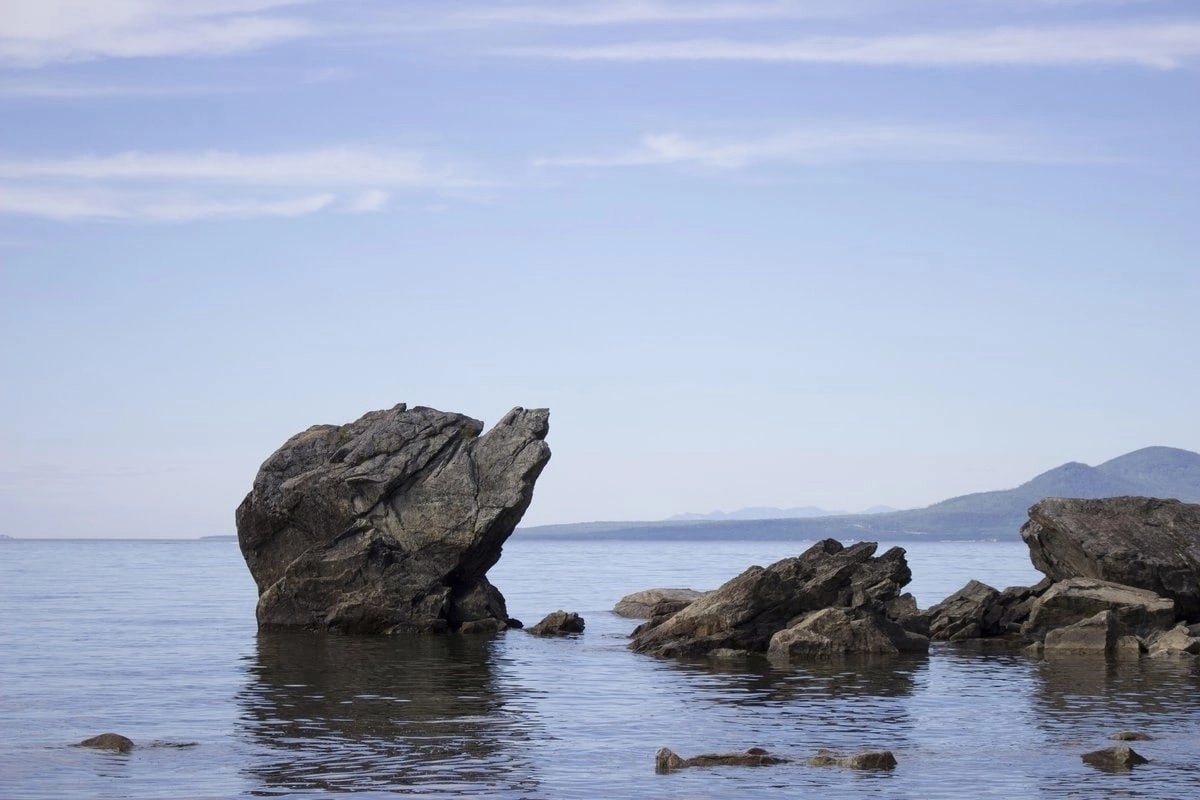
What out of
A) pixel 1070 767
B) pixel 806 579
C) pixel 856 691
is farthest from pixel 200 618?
pixel 1070 767

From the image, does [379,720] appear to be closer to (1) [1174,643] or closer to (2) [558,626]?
(2) [558,626]

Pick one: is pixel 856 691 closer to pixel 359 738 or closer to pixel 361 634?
pixel 359 738

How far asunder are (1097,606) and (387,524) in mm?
32139

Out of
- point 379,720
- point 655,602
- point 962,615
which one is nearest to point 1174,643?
point 962,615

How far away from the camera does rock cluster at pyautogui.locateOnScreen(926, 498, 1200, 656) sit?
2323 inches

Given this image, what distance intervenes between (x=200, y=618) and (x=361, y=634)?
2213 centimetres

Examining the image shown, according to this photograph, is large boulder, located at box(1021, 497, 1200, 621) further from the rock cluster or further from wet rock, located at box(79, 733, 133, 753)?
wet rock, located at box(79, 733, 133, 753)

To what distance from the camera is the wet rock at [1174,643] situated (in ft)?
186

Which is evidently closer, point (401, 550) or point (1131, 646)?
point (1131, 646)

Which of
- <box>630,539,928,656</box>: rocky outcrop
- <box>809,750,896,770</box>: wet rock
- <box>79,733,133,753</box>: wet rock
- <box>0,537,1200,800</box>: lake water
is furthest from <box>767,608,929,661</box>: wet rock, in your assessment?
<box>79,733,133,753</box>: wet rock

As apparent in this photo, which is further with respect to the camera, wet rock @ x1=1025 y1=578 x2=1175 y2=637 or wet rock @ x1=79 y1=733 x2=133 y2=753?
wet rock @ x1=1025 y1=578 x2=1175 y2=637

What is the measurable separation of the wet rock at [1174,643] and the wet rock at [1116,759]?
25.8 metres

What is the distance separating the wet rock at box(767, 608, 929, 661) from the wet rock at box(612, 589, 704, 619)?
1475cm

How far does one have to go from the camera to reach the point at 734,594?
6128cm
